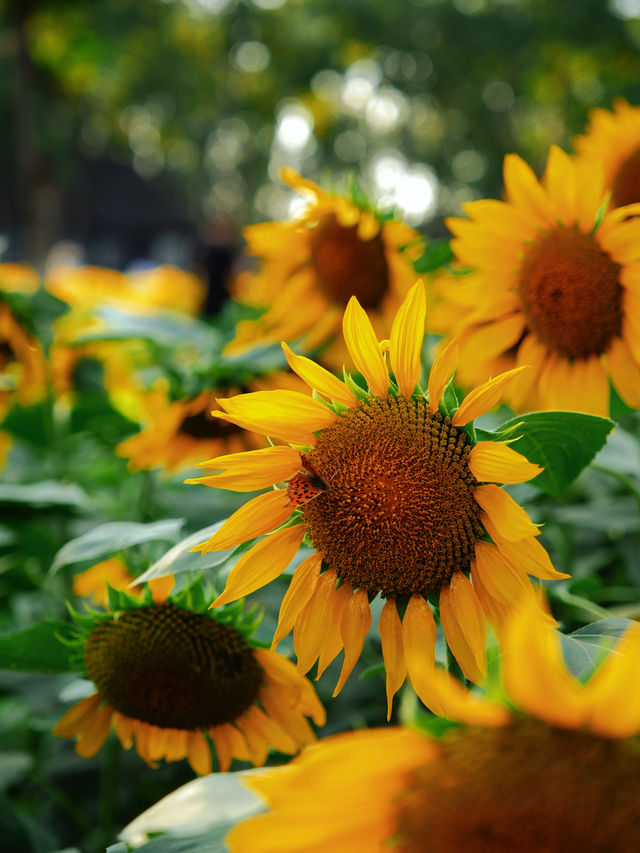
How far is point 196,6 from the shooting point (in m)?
19.5

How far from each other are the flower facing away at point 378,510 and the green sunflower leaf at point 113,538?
0.39 feet

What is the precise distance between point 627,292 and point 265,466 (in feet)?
1.36

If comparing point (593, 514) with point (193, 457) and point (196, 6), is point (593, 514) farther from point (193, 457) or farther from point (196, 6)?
point (196, 6)

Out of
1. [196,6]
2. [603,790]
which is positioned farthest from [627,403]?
[196,6]

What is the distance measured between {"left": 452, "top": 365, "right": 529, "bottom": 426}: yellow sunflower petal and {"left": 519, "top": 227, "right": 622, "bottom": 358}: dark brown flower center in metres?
0.27

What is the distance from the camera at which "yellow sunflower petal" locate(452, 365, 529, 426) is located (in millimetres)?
566

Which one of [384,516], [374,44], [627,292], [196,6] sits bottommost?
[384,516]

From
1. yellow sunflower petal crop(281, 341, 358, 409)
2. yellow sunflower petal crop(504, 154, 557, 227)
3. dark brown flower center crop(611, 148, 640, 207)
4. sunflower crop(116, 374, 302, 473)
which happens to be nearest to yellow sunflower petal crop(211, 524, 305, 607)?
yellow sunflower petal crop(281, 341, 358, 409)

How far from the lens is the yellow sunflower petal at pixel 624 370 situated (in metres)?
0.78

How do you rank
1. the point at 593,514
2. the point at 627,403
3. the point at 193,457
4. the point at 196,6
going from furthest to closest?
the point at 196,6
the point at 193,457
the point at 593,514
the point at 627,403

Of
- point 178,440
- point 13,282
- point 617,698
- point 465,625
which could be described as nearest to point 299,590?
point 465,625

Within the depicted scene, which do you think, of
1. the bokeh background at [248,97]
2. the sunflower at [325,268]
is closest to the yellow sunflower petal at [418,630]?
the sunflower at [325,268]

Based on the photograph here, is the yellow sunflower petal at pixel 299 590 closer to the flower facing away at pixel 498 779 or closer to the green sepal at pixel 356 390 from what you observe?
the green sepal at pixel 356 390

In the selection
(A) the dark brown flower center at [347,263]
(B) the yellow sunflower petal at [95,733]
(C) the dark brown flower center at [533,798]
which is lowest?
(B) the yellow sunflower petal at [95,733]
